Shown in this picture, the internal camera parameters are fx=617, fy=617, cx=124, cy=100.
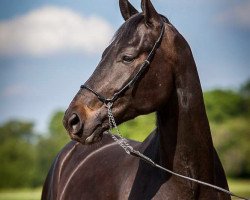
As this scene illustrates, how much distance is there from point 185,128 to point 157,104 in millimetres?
302

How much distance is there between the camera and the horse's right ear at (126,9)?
16.8ft

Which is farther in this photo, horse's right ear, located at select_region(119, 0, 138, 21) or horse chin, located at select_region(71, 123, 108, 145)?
horse's right ear, located at select_region(119, 0, 138, 21)

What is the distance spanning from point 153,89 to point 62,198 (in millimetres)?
2605

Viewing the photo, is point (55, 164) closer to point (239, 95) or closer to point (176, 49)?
point (176, 49)

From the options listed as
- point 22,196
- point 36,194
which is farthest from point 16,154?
point 22,196

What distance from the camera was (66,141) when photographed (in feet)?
234

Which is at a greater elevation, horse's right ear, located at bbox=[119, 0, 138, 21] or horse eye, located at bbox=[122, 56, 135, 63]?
horse's right ear, located at bbox=[119, 0, 138, 21]

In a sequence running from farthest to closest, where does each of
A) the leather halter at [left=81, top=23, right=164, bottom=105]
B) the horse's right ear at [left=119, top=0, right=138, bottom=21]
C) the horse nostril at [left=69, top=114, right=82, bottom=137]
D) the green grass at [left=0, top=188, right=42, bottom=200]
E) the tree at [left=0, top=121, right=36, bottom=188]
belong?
the tree at [left=0, top=121, right=36, bottom=188] → the green grass at [left=0, top=188, right=42, bottom=200] → the horse's right ear at [left=119, top=0, right=138, bottom=21] → the leather halter at [left=81, top=23, right=164, bottom=105] → the horse nostril at [left=69, top=114, right=82, bottom=137]

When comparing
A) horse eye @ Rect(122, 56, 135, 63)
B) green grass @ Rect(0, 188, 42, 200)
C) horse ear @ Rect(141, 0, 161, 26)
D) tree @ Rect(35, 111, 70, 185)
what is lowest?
tree @ Rect(35, 111, 70, 185)

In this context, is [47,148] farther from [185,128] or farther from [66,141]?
[185,128]

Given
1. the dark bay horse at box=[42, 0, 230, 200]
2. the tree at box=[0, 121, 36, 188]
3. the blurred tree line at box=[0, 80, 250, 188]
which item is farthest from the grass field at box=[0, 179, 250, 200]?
the dark bay horse at box=[42, 0, 230, 200]

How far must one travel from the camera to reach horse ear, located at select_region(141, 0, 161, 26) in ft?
15.6

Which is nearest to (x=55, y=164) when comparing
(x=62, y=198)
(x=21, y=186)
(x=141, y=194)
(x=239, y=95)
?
(x=62, y=198)

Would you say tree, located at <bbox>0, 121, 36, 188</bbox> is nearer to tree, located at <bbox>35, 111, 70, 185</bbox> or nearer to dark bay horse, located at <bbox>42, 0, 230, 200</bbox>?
tree, located at <bbox>35, 111, 70, 185</bbox>
